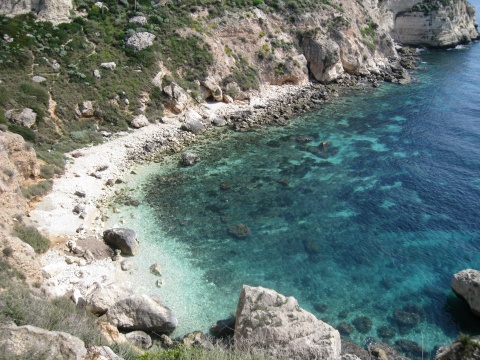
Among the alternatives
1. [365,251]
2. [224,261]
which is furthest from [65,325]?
[365,251]

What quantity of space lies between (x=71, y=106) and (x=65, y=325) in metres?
34.5

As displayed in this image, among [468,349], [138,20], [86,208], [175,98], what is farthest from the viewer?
[138,20]

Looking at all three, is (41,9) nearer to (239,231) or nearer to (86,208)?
(86,208)

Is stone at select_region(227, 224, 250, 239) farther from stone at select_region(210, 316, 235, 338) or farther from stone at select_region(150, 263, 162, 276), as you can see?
stone at select_region(210, 316, 235, 338)

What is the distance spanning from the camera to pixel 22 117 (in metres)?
40.2

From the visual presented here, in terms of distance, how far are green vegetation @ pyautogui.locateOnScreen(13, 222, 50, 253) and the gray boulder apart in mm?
4161

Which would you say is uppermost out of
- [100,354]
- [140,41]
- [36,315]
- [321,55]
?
[140,41]

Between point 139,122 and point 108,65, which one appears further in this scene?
point 108,65

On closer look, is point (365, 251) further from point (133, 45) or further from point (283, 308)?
point (133, 45)

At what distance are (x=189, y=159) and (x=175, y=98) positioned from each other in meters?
12.4

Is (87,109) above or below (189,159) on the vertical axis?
above

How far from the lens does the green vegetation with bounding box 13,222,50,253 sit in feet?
87.8

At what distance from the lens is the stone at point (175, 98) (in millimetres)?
50875

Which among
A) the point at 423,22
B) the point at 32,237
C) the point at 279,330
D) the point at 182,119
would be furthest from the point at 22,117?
the point at 423,22
